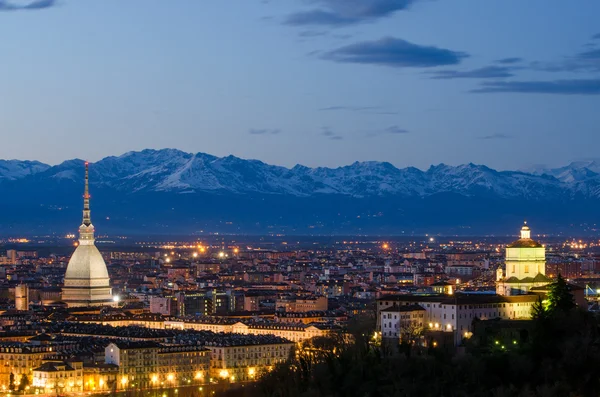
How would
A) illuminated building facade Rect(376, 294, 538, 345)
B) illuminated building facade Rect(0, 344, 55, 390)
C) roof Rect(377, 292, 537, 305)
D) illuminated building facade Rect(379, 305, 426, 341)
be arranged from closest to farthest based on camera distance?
illuminated building facade Rect(379, 305, 426, 341), illuminated building facade Rect(376, 294, 538, 345), roof Rect(377, 292, 537, 305), illuminated building facade Rect(0, 344, 55, 390)

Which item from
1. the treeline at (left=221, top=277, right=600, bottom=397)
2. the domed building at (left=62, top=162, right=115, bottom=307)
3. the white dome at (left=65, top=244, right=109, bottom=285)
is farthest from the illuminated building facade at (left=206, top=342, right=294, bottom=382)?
the white dome at (left=65, top=244, right=109, bottom=285)

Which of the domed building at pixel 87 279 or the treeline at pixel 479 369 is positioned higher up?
the domed building at pixel 87 279

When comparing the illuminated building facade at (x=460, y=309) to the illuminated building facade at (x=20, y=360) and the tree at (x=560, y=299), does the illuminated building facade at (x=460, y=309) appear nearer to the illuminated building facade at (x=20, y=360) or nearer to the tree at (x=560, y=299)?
the tree at (x=560, y=299)

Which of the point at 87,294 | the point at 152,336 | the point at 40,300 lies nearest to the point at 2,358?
the point at 152,336

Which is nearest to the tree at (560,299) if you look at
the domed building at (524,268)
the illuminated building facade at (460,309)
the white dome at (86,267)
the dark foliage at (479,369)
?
the dark foliage at (479,369)

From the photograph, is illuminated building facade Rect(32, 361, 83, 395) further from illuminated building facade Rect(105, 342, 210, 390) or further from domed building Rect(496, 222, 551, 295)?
domed building Rect(496, 222, 551, 295)

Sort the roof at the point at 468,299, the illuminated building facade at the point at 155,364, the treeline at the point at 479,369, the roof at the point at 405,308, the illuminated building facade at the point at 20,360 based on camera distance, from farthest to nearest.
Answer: the illuminated building facade at the point at 20,360, the illuminated building facade at the point at 155,364, the roof at the point at 468,299, the roof at the point at 405,308, the treeline at the point at 479,369

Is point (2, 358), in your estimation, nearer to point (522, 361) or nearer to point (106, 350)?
point (106, 350)
